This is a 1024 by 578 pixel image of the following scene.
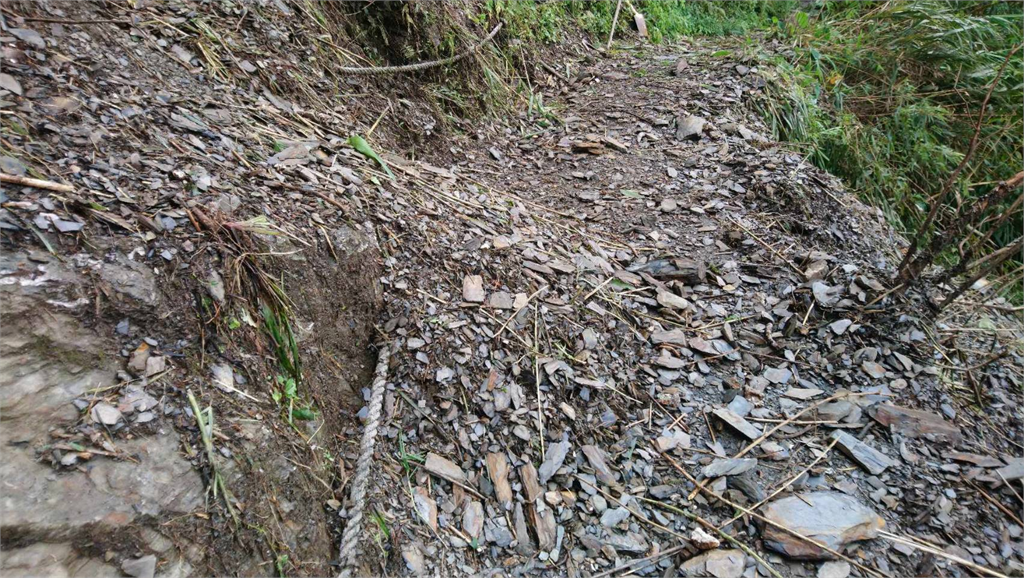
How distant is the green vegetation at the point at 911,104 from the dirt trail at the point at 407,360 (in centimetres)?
142

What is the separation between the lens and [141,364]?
1.40m

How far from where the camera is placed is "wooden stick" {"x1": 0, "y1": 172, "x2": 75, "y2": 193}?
139 cm

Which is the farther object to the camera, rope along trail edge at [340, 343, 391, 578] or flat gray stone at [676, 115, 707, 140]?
flat gray stone at [676, 115, 707, 140]

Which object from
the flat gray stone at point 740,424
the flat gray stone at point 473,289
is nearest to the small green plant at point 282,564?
the flat gray stone at point 473,289

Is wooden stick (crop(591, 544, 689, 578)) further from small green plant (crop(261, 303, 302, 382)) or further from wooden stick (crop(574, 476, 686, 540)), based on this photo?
small green plant (crop(261, 303, 302, 382))

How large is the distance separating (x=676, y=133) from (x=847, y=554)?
2650 millimetres

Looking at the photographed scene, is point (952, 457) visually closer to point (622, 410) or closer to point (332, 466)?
point (622, 410)

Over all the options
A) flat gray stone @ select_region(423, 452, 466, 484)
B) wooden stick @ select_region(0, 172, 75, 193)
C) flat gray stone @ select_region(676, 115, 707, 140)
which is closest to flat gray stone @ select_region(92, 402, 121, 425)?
wooden stick @ select_region(0, 172, 75, 193)

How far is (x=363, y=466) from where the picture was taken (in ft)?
5.65

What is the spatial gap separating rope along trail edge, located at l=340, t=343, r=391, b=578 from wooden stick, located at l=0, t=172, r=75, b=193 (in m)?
0.96

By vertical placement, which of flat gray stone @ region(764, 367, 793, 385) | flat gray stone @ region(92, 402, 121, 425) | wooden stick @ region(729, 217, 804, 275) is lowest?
flat gray stone @ region(764, 367, 793, 385)

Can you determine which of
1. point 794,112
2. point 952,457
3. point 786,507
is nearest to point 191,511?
point 786,507

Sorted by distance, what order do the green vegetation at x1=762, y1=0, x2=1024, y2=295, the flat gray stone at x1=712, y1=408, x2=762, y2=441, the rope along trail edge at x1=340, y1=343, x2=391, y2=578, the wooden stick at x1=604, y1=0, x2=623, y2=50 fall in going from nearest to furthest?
the rope along trail edge at x1=340, y1=343, x2=391, y2=578, the flat gray stone at x1=712, y1=408, x2=762, y2=441, the green vegetation at x1=762, y1=0, x2=1024, y2=295, the wooden stick at x1=604, y1=0, x2=623, y2=50

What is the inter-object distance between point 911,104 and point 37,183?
5414 millimetres
